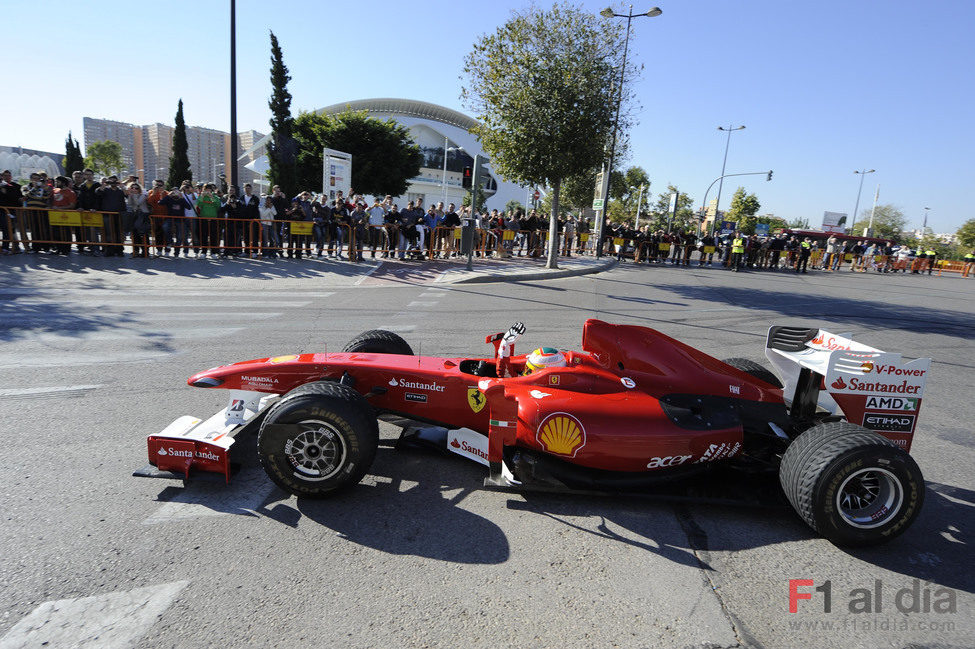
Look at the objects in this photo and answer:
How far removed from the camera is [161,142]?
18600 centimetres

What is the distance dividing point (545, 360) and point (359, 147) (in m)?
36.7

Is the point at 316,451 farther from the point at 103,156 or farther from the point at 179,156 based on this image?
the point at 103,156

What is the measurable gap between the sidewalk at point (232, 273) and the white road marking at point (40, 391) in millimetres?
6412

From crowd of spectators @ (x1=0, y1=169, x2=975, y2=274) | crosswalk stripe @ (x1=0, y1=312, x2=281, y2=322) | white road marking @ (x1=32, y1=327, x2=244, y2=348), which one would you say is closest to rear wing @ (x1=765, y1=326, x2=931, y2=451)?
white road marking @ (x1=32, y1=327, x2=244, y2=348)

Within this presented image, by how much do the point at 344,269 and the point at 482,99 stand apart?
730 centimetres

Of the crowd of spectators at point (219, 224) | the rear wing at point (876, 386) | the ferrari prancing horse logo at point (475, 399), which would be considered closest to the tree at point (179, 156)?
the crowd of spectators at point (219, 224)

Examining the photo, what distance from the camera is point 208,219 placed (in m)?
14.6

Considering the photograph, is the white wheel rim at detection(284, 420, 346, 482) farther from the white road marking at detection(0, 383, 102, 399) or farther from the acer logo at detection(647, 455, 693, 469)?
the white road marking at detection(0, 383, 102, 399)

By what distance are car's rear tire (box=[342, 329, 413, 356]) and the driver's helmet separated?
1.28m

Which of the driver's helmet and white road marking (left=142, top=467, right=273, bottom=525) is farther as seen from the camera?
the driver's helmet

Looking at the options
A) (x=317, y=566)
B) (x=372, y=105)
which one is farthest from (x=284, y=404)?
(x=372, y=105)

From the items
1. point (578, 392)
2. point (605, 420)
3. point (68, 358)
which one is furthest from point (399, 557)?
point (68, 358)

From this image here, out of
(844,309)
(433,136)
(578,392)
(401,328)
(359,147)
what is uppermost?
(433,136)

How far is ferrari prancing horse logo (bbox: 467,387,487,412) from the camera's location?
3.74m
